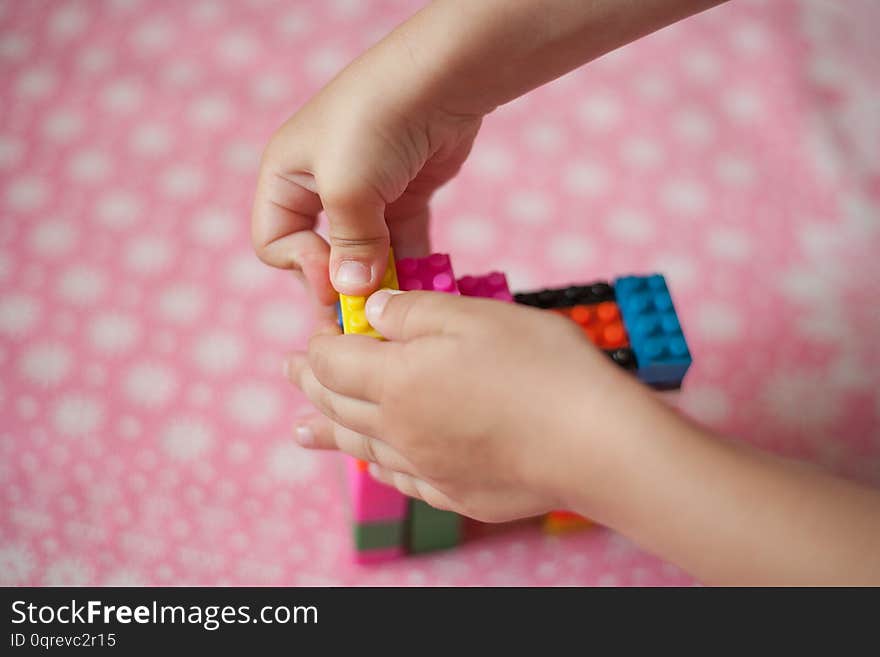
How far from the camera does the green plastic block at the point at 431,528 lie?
0.75m

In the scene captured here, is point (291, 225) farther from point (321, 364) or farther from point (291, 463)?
point (291, 463)

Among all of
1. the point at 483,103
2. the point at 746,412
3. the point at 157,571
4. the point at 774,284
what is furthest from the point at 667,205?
the point at 157,571

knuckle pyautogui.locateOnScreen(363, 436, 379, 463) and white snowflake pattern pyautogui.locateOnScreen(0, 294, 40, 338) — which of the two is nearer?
knuckle pyautogui.locateOnScreen(363, 436, 379, 463)

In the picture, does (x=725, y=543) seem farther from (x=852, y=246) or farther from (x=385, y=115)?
(x=852, y=246)

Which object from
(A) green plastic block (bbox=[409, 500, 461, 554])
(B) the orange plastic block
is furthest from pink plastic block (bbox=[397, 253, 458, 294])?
(A) green plastic block (bbox=[409, 500, 461, 554])

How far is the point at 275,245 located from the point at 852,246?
2.23ft

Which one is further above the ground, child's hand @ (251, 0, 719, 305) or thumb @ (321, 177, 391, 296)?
child's hand @ (251, 0, 719, 305)

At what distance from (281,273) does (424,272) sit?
366mm

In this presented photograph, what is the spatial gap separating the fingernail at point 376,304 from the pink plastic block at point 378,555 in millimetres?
306

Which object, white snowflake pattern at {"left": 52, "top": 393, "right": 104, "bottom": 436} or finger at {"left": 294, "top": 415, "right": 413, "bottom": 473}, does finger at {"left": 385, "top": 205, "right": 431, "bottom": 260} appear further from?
white snowflake pattern at {"left": 52, "top": 393, "right": 104, "bottom": 436}

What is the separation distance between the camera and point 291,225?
0.68 meters

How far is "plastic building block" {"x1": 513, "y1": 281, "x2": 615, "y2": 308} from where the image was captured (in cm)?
67

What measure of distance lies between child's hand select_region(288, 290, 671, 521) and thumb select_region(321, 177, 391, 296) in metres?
0.05

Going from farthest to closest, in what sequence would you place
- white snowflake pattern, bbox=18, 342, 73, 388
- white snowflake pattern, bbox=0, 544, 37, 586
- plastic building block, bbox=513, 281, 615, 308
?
white snowflake pattern, bbox=18, 342, 73, 388 → white snowflake pattern, bbox=0, 544, 37, 586 → plastic building block, bbox=513, 281, 615, 308
